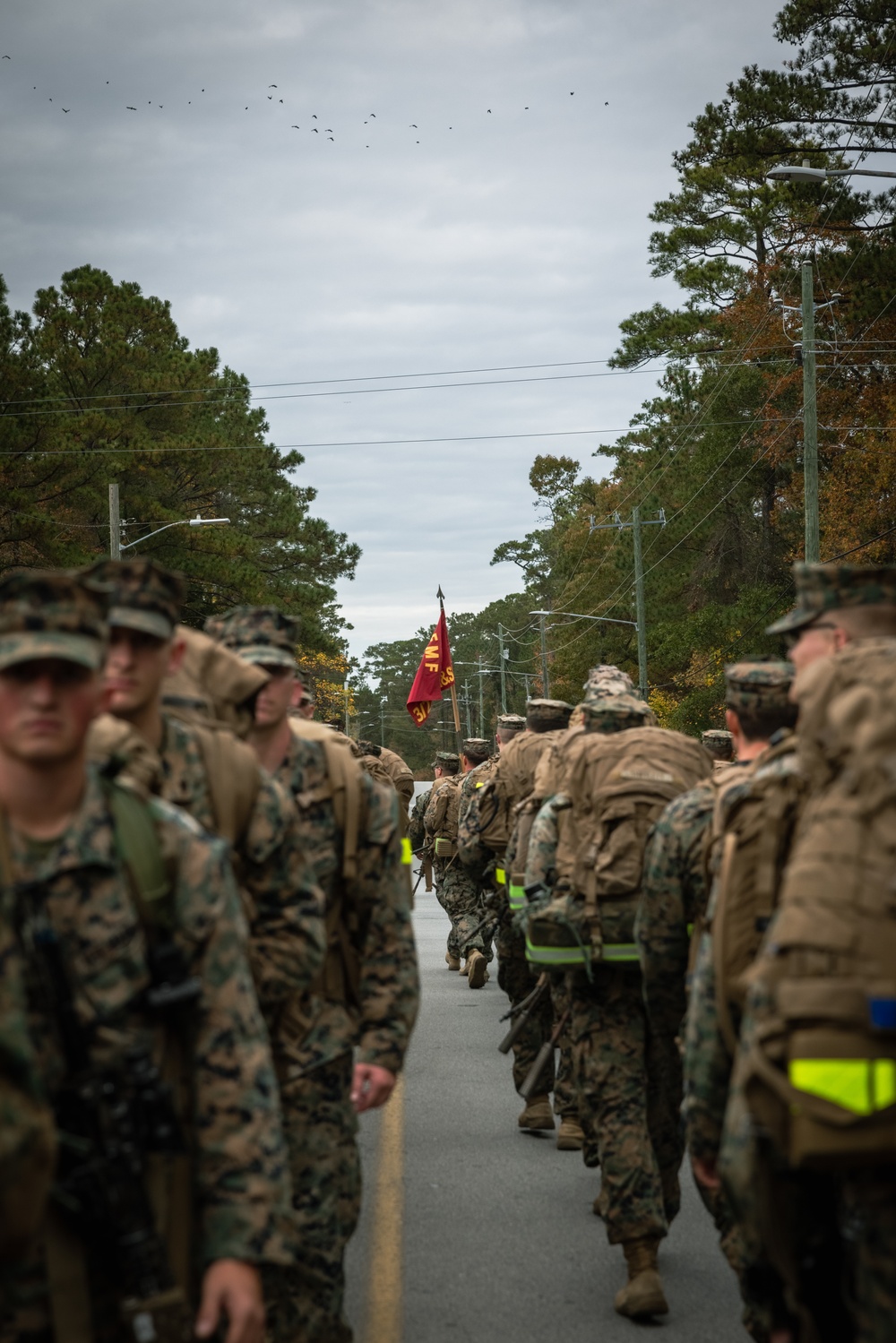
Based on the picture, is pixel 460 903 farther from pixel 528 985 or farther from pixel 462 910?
pixel 528 985

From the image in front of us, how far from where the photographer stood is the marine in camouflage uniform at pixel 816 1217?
2.93 metres

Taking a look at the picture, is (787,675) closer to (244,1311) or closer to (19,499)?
(244,1311)

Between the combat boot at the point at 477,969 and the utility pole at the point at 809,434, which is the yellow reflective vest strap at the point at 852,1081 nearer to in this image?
the combat boot at the point at 477,969

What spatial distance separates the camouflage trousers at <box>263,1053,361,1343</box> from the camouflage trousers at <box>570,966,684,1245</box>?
69.0 inches

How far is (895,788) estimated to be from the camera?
2.93 meters

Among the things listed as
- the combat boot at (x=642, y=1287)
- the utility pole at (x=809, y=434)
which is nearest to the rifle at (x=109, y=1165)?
the combat boot at (x=642, y=1287)

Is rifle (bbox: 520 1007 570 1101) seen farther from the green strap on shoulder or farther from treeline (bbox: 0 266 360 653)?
treeline (bbox: 0 266 360 653)

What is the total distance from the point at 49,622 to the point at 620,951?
411 centimetres

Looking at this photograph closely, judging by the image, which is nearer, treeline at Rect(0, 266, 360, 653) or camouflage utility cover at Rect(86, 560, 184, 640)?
camouflage utility cover at Rect(86, 560, 184, 640)

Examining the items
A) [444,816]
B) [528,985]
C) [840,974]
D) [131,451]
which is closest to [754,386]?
[131,451]

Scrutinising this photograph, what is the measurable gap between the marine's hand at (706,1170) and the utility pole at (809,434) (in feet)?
61.3

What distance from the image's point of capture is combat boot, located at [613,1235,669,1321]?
20.1 feet

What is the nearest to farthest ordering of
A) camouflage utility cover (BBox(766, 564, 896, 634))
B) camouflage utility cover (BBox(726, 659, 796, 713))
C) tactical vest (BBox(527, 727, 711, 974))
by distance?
camouflage utility cover (BBox(766, 564, 896, 634)) → camouflage utility cover (BBox(726, 659, 796, 713)) → tactical vest (BBox(527, 727, 711, 974))

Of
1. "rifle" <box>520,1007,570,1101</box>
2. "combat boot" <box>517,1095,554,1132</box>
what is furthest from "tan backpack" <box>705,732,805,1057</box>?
"combat boot" <box>517,1095,554,1132</box>
